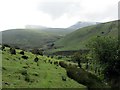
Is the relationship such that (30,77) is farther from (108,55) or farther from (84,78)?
(108,55)

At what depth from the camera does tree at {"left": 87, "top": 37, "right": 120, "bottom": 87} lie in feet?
216

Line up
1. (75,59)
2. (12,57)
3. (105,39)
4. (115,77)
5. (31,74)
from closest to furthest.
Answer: (31,74), (12,57), (115,77), (105,39), (75,59)

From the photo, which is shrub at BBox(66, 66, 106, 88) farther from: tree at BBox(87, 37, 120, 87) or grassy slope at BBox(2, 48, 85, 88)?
tree at BBox(87, 37, 120, 87)

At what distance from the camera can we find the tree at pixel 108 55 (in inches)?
2596

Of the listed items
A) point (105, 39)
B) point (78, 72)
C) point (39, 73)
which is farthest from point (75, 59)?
point (39, 73)

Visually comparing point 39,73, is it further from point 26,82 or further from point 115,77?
point 115,77

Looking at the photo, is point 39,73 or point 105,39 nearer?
point 39,73

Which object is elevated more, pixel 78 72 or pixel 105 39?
pixel 105 39

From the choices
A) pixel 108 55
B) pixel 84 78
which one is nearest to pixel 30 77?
pixel 84 78

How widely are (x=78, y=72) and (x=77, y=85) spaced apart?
21.6 ft

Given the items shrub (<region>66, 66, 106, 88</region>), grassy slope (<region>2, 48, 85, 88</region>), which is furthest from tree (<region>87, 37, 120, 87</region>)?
grassy slope (<region>2, 48, 85, 88</region>)

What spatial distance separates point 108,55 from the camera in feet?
222

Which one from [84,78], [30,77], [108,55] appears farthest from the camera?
[108,55]

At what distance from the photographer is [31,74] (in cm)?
4025
